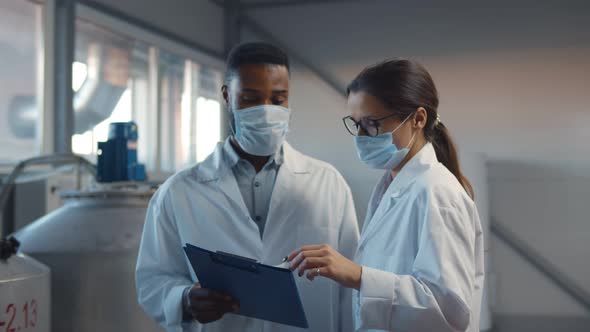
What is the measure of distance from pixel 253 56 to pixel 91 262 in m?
0.86

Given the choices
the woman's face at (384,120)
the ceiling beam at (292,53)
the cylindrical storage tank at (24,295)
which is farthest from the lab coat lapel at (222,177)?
the ceiling beam at (292,53)

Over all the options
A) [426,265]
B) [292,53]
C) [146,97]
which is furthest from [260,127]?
[292,53]

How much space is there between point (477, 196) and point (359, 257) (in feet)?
10.5

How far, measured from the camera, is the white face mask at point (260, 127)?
1413 millimetres

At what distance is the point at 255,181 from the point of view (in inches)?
57.4

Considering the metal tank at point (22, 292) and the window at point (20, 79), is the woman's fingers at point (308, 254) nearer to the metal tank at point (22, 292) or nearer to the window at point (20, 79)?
the metal tank at point (22, 292)

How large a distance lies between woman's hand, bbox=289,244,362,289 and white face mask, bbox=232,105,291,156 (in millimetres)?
425

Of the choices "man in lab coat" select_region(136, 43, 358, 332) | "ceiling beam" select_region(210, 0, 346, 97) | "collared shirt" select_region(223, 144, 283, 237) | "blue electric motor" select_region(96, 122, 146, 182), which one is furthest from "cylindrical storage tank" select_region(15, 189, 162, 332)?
"ceiling beam" select_region(210, 0, 346, 97)

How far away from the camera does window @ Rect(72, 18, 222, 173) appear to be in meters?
3.41

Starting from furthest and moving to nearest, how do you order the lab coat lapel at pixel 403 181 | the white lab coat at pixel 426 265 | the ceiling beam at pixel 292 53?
the ceiling beam at pixel 292 53, the lab coat lapel at pixel 403 181, the white lab coat at pixel 426 265

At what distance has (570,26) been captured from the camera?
4.61 m

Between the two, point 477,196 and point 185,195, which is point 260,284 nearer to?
point 185,195

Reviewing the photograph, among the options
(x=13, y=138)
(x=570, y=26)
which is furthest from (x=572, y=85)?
(x=13, y=138)

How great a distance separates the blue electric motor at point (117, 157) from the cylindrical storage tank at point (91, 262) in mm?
94
